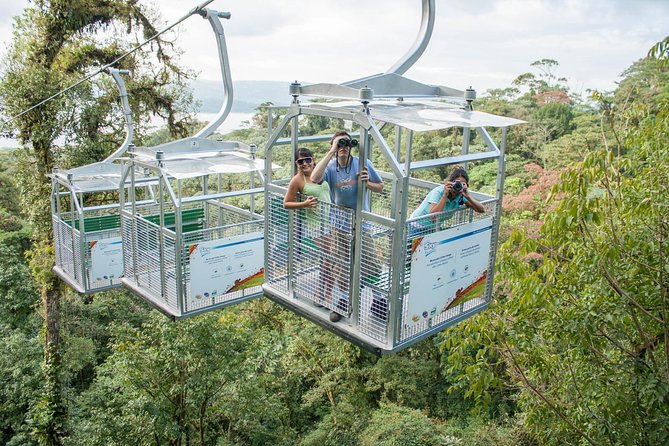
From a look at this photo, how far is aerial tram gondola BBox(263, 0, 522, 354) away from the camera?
323 cm

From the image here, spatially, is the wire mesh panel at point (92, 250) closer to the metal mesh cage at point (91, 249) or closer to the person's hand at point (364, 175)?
the metal mesh cage at point (91, 249)

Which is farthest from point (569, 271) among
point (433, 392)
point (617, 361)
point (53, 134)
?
point (53, 134)

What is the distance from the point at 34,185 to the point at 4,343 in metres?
4.70

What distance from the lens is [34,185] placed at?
33.8 ft

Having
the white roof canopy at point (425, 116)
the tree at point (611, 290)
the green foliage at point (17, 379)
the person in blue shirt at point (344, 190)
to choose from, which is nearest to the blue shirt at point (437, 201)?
the person in blue shirt at point (344, 190)

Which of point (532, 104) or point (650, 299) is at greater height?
point (532, 104)

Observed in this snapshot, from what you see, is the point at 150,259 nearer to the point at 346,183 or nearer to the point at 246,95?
the point at 246,95

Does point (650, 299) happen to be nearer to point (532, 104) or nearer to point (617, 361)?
point (617, 361)

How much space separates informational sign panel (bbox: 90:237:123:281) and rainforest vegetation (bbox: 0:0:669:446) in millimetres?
1770

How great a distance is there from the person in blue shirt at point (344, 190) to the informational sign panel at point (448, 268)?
0.75 feet

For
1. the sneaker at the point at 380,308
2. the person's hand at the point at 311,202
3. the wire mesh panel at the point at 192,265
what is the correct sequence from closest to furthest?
the sneaker at the point at 380,308
the person's hand at the point at 311,202
the wire mesh panel at the point at 192,265

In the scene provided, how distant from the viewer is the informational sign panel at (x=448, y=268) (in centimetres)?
329

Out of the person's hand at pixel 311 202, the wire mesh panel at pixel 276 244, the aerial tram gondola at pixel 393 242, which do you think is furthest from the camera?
the wire mesh panel at pixel 276 244

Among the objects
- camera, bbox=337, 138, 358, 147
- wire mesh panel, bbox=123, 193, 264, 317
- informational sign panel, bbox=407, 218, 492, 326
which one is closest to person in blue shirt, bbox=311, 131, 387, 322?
camera, bbox=337, 138, 358, 147
